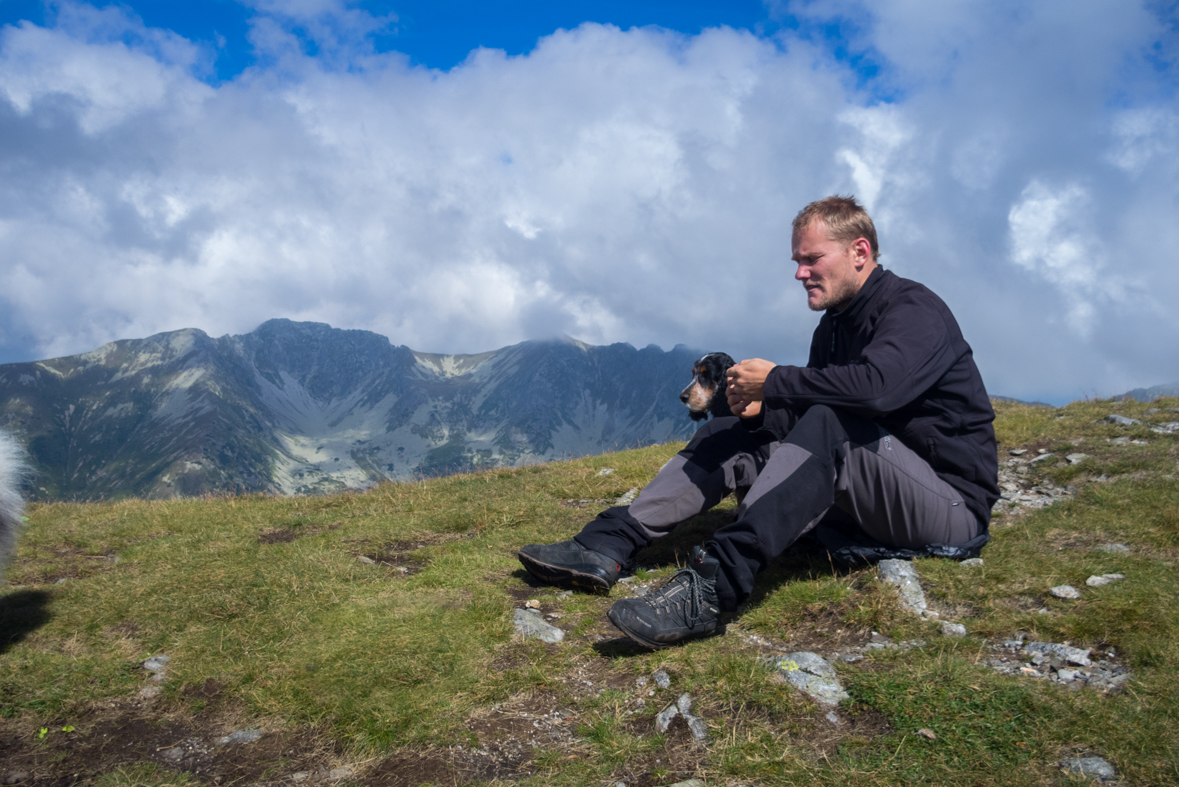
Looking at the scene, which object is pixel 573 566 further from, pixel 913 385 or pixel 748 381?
pixel 913 385

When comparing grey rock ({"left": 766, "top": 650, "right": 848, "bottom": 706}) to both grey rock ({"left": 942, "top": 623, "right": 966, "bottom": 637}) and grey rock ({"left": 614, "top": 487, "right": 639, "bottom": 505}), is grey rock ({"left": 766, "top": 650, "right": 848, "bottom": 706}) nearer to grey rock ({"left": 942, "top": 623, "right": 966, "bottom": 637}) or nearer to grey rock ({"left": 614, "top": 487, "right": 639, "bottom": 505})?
grey rock ({"left": 942, "top": 623, "right": 966, "bottom": 637})

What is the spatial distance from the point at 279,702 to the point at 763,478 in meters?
3.45

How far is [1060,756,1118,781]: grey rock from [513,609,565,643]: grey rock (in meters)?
3.12

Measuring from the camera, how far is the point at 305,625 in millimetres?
4898

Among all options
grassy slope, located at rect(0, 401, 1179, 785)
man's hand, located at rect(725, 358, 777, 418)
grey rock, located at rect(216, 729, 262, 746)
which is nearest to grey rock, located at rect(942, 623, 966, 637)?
grassy slope, located at rect(0, 401, 1179, 785)

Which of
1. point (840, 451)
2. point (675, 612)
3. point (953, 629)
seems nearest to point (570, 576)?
point (675, 612)

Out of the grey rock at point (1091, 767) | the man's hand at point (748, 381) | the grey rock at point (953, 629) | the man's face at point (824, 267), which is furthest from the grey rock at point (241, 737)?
the man's face at point (824, 267)

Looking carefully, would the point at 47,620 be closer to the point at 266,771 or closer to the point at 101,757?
the point at 101,757

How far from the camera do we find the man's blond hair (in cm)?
507

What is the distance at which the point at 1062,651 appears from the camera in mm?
3771

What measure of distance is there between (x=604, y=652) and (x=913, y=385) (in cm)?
286

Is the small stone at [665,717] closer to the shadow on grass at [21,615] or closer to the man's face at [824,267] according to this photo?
the man's face at [824,267]

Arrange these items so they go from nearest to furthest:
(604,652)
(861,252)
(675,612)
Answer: (675,612) → (604,652) → (861,252)

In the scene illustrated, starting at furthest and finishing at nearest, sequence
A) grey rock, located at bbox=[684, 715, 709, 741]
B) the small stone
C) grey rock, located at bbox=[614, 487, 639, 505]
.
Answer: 1. grey rock, located at bbox=[614, 487, 639, 505]
2. the small stone
3. grey rock, located at bbox=[684, 715, 709, 741]
